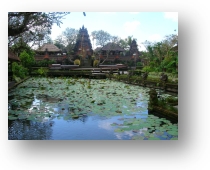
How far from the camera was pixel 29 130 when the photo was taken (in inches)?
127

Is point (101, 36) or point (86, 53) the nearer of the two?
point (101, 36)

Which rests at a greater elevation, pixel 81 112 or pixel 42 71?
pixel 42 71

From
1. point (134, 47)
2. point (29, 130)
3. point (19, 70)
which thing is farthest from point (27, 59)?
point (134, 47)

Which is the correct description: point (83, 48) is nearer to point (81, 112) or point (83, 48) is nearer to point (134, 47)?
point (134, 47)

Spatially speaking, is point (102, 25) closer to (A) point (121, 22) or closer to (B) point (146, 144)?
(A) point (121, 22)

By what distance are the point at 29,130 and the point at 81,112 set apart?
2.71 ft

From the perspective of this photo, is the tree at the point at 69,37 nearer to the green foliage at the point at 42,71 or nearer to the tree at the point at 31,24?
the tree at the point at 31,24

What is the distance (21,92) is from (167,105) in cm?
245

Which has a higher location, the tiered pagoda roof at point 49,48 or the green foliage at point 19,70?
the tiered pagoda roof at point 49,48

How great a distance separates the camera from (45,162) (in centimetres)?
328

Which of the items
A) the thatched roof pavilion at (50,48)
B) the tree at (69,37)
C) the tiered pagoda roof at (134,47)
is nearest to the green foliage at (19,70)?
the thatched roof pavilion at (50,48)

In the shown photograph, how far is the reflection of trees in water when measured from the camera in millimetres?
3201

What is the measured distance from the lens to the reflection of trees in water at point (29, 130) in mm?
3201

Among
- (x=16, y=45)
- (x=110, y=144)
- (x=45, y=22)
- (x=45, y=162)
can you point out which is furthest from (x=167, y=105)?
(x=16, y=45)
